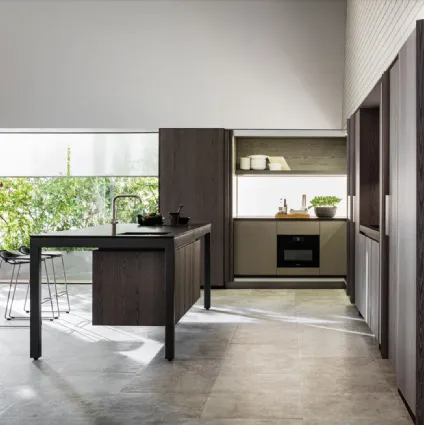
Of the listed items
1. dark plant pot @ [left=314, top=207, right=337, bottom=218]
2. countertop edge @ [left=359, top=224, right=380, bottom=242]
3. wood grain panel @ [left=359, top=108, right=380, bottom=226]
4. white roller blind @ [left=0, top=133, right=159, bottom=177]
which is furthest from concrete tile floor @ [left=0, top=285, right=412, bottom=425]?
white roller blind @ [left=0, top=133, right=159, bottom=177]

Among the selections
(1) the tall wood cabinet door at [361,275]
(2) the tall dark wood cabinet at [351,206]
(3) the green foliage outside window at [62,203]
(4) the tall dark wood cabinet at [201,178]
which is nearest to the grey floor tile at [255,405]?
(1) the tall wood cabinet door at [361,275]

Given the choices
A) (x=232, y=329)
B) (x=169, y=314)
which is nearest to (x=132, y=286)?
(x=169, y=314)

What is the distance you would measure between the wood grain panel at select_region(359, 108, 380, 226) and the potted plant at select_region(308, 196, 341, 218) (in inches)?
99.5

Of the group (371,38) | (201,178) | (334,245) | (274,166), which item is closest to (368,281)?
(371,38)

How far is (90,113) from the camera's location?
393 inches

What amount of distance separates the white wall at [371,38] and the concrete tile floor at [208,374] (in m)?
2.28

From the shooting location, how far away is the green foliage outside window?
10.4 metres

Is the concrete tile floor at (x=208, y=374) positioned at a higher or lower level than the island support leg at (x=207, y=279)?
lower

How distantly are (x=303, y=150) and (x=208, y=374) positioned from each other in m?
6.15

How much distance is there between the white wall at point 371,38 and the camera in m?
4.93

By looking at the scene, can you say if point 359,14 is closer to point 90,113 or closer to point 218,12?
point 218,12

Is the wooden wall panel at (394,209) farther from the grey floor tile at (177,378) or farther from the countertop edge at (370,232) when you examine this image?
the grey floor tile at (177,378)

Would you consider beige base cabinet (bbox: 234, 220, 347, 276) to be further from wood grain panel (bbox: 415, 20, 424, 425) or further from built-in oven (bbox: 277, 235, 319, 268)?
wood grain panel (bbox: 415, 20, 424, 425)

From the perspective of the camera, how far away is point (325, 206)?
1007 centimetres
